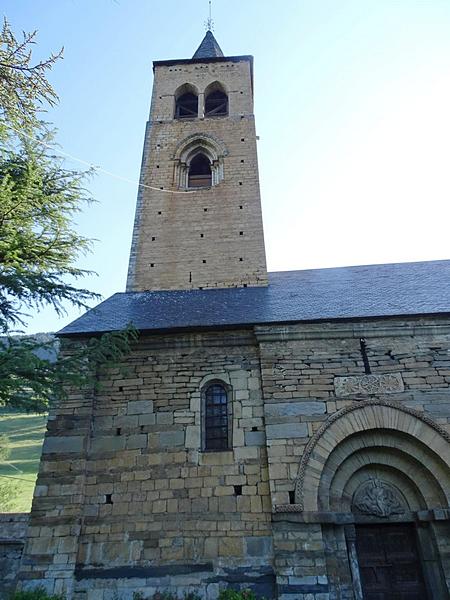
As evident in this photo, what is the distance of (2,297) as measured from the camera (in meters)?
6.34

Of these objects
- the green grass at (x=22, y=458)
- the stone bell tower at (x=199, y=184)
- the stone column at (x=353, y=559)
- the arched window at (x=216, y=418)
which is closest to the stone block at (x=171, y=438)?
the arched window at (x=216, y=418)

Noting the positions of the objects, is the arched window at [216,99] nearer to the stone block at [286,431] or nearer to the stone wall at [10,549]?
the stone block at [286,431]

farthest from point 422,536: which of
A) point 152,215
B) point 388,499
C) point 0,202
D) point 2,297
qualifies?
point 152,215

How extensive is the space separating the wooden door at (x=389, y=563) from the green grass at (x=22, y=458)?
656 cm

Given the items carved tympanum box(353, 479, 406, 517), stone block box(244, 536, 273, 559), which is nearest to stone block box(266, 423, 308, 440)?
carved tympanum box(353, 479, 406, 517)

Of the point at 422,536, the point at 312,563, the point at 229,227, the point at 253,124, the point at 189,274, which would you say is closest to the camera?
the point at 312,563

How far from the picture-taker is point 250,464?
6.54 meters

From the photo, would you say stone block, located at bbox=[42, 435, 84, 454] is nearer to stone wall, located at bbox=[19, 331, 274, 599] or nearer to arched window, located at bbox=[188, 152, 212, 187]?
stone wall, located at bbox=[19, 331, 274, 599]

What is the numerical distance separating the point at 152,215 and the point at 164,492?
26.5ft

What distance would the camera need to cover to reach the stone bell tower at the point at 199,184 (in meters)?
11.2

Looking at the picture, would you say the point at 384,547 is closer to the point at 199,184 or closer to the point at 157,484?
the point at 157,484

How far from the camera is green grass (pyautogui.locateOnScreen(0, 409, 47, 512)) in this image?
63.1 ft

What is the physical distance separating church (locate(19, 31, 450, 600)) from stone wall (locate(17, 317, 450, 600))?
20mm

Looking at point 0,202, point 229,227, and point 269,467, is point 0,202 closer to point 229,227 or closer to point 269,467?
point 269,467
